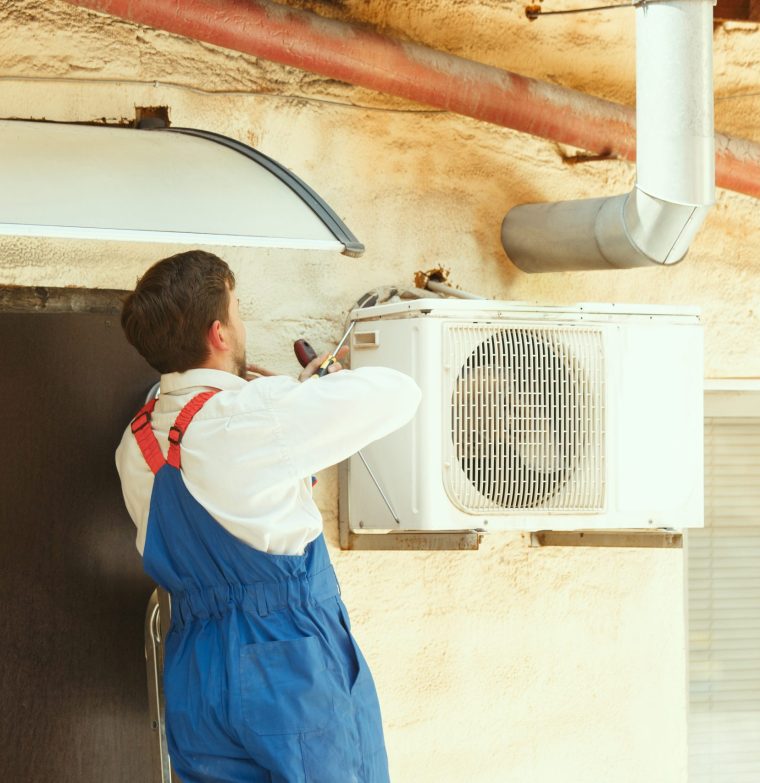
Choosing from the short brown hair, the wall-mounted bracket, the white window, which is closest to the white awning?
the short brown hair

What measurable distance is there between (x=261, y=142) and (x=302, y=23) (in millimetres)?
368

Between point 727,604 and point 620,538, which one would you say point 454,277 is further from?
point 727,604

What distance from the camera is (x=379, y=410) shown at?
2359 mm

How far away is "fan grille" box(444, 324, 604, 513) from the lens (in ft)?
8.85

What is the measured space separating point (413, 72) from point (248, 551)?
4.47 feet

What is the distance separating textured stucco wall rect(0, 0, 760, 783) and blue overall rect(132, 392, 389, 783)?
71 cm

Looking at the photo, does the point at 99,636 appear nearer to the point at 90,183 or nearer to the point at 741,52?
the point at 90,183

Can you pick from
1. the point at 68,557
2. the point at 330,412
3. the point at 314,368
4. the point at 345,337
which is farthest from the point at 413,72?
the point at 68,557

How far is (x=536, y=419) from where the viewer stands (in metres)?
2.72

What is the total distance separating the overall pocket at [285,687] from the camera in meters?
2.27

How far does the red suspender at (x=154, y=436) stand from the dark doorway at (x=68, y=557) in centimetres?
41

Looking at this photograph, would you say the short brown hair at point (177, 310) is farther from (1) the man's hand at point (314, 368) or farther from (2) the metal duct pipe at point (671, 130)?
(2) the metal duct pipe at point (671, 130)

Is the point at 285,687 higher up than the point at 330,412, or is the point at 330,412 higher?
the point at 330,412

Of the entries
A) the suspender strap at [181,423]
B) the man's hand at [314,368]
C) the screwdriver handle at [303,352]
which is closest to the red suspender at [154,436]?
the suspender strap at [181,423]
